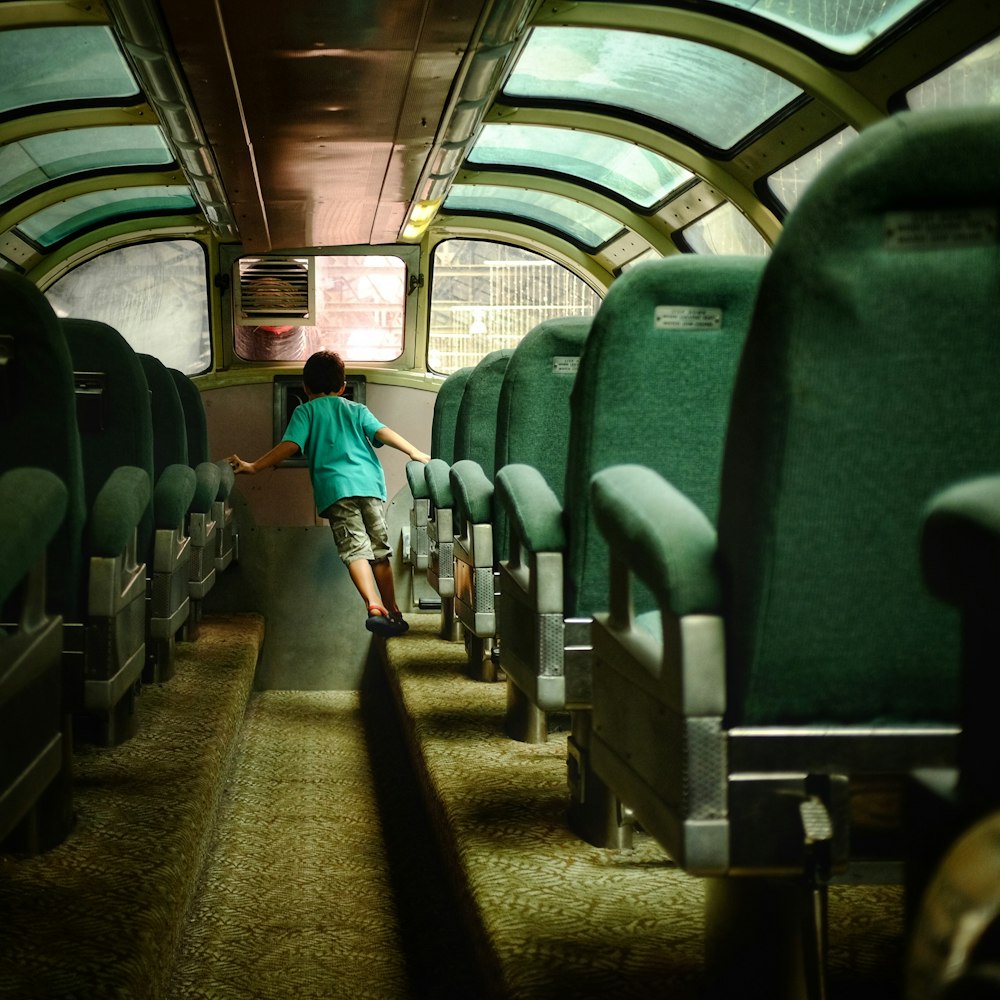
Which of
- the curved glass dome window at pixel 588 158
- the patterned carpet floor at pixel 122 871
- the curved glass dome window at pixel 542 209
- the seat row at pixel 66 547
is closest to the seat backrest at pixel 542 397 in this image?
the seat row at pixel 66 547

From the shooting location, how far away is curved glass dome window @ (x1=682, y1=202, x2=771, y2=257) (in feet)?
19.5

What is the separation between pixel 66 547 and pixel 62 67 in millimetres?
3447

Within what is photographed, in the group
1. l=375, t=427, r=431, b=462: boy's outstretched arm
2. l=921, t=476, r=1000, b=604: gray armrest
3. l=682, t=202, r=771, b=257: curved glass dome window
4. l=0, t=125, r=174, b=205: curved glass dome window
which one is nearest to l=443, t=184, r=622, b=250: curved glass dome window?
l=682, t=202, r=771, b=257: curved glass dome window

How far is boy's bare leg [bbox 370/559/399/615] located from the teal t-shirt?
366 millimetres

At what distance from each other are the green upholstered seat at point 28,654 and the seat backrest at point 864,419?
97cm

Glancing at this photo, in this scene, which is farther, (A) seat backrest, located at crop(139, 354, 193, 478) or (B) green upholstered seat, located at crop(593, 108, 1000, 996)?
(A) seat backrest, located at crop(139, 354, 193, 478)

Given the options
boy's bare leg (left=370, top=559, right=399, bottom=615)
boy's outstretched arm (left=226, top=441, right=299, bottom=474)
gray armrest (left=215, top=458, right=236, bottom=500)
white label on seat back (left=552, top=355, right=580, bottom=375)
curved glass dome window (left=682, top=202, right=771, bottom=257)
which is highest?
curved glass dome window (left=682, top=202, right=771, bottom=257)

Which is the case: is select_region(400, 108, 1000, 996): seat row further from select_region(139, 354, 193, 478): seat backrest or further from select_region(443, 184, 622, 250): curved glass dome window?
select_region(443, 184, 622, 250): curved glass dome window

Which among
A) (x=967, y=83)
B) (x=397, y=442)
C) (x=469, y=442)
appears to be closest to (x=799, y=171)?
(x=967, y=83)

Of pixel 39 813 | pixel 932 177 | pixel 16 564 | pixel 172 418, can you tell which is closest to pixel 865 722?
pixel 932 177

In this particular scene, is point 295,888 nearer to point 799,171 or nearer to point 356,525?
point 356,525

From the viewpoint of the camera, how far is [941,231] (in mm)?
1236

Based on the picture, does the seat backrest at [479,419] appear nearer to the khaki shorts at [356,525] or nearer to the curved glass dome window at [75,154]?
the khaki shorts at [356,525]

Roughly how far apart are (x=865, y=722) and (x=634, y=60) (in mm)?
4406
